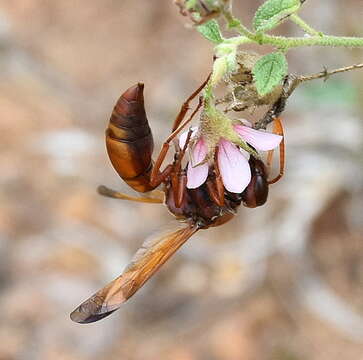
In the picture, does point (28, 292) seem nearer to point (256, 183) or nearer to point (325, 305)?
point (325, 305)

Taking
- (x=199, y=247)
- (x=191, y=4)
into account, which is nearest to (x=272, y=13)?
(x=191, y=4)

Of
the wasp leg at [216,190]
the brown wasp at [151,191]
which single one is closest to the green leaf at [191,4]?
the brown wasp at [151,191]

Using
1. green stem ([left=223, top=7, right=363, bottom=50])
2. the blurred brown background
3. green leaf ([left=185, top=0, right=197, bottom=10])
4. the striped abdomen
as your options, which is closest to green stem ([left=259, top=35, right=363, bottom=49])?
green stem ([left=223, top=7, right=363, bottom=50])

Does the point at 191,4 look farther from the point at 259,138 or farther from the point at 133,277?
the point at 133,277

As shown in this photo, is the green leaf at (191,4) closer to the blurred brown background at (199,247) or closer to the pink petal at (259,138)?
the pink petal at (259,138)

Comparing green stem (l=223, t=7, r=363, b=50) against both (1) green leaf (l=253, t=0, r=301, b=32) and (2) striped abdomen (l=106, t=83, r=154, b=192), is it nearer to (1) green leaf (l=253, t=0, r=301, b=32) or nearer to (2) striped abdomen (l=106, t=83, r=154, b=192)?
(1) green leaf (l=253, t=0, r=301, b=32)

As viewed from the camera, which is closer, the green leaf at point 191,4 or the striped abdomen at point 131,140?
the green leaf at point 191,4
